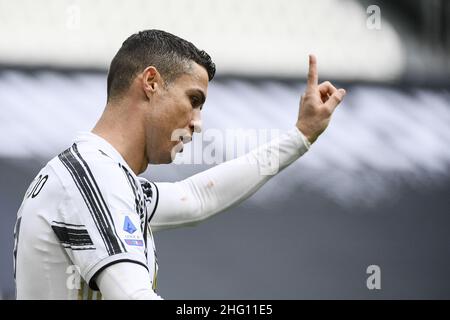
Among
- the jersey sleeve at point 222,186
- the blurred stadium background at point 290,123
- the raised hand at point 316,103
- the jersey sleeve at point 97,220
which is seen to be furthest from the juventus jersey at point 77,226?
the blurred stadium background at point 290,123

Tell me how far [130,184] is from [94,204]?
0.34 ft

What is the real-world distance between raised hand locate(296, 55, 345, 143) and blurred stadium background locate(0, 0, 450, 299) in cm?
142

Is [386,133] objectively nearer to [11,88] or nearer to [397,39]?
[397,39]

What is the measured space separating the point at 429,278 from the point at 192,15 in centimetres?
137

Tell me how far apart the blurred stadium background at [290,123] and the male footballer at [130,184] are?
1.31 m

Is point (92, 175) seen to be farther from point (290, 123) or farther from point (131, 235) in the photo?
point (290, 123)

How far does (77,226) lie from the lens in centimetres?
146

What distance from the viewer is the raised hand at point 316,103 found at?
1.84m

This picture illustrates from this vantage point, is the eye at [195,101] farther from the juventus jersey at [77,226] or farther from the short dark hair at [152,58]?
the juventus jersey at [77,226]

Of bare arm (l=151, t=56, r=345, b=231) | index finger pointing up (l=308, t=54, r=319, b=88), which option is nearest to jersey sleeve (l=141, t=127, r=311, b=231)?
bare arm (l=151, t=56, r=345, b=231)

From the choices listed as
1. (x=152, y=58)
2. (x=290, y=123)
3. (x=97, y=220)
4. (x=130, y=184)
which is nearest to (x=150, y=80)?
(x=152, y=58)

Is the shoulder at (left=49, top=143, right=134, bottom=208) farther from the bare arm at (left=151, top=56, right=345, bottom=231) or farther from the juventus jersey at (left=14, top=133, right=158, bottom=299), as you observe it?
the bare arm at (left=151, top=56, right=345, bottom=231)

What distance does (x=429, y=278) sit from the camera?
11.0ft

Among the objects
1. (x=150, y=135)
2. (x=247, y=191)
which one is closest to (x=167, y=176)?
(x=247, y=191)
